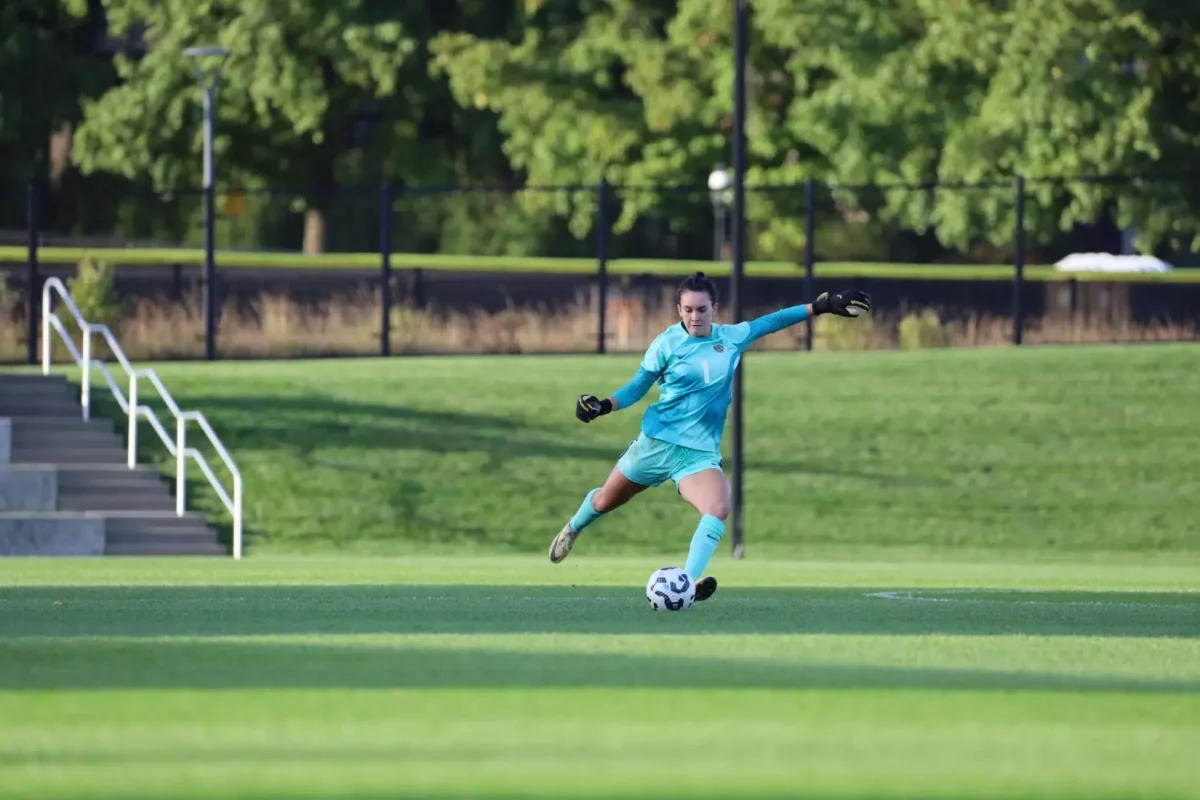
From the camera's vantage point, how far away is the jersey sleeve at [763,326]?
13.8 meters

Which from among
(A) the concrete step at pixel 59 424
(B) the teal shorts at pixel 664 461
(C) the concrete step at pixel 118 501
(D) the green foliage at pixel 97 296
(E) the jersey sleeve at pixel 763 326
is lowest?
(C) the concrete step at pixel 118 501

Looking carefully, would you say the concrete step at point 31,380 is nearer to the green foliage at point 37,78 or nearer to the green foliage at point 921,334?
the green foliage at point 921,334

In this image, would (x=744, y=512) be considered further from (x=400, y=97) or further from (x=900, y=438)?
(x=400, y=97)

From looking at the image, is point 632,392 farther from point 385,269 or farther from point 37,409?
point 385,269

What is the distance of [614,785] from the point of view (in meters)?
7.08

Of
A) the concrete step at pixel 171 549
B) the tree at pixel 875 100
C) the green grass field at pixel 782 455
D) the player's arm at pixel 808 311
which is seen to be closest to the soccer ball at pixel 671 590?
the player's arm at pixel 808 311

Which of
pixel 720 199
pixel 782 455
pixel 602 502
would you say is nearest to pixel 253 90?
pixel 720 199

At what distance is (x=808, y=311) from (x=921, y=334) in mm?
23438

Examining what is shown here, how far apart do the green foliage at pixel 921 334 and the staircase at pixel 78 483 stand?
13.2 m

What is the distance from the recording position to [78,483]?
25.5 metres

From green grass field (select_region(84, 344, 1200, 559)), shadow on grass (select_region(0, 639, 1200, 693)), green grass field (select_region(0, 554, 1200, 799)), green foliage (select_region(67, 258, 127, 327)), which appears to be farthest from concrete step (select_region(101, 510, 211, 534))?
shadow on grass (select_region(0, 639, 1200, 693))

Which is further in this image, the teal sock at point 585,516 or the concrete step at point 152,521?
the concrete step at point 152,521

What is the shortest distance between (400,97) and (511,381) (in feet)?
75.2

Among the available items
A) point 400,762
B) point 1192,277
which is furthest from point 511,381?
point 400,762
